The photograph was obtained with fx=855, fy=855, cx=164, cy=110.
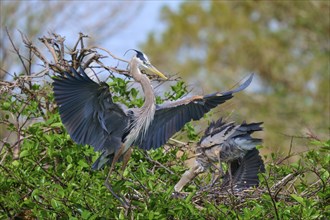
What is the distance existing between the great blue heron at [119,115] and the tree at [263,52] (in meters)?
10.1

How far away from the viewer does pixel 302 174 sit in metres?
5.18

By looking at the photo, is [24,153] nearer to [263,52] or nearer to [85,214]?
[85,214]

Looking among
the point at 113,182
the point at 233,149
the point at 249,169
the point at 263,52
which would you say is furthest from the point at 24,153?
the point at 263,52

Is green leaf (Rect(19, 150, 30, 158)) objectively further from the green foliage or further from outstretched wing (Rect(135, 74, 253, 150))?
outstretched wing (Rect(135, 74, 253, 150))

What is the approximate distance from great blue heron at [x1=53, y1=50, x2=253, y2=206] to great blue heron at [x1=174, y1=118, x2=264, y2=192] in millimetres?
387

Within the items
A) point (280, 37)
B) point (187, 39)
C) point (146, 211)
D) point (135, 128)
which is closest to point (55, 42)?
point (135, 128)

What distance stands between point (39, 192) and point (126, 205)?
502mm

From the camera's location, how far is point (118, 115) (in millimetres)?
5484

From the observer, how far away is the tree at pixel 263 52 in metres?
19.1

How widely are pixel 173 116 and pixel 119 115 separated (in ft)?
1.32

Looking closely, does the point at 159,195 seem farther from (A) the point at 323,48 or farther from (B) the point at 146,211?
(A) the point at 323,48

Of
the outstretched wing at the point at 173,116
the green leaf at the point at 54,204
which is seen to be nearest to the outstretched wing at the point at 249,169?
the outstretched wing at the point at 173,116

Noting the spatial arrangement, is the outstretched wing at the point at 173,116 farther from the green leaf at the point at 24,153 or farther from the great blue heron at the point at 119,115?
the green leaf at the point at 24,153

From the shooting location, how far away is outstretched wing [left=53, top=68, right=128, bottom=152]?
501 centimetres
